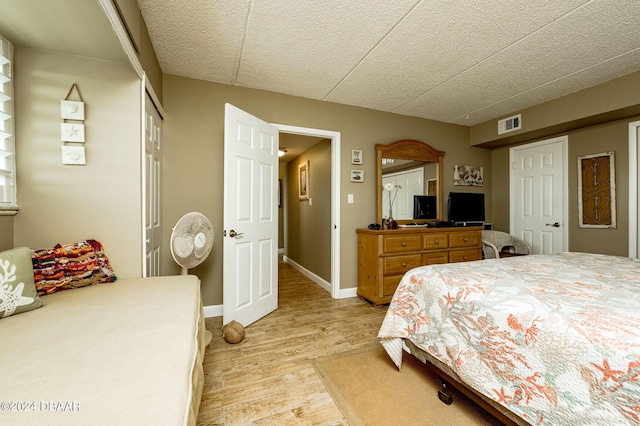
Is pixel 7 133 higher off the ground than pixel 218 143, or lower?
lower

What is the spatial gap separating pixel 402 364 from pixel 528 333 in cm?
104

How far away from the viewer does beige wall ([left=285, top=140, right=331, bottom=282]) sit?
3.79m

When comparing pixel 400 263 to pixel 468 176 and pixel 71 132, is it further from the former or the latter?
pixel 71 132

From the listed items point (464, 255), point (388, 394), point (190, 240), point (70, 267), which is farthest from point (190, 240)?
point (464, 255)

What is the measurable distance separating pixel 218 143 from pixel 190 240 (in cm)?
116

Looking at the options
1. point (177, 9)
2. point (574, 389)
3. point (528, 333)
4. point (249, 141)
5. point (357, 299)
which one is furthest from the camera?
point (357, 299)

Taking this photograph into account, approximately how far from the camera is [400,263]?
122 inches

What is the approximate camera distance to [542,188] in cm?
376

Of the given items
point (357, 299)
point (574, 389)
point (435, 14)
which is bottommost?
point (357, 299)

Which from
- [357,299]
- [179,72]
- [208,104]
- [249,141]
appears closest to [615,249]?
[357,299]

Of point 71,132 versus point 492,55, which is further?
point 492,55

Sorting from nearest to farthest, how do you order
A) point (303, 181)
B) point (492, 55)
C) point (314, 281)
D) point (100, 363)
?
point (100, 363) → point (492, 55) → point (314, 281) → point (303, 181)

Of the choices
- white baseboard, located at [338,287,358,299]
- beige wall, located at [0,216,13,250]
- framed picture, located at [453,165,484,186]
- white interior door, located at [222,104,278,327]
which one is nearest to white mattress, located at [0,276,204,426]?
beige wall, located at [0,216,13,250]

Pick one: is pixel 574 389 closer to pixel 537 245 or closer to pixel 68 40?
pixel 68 40
